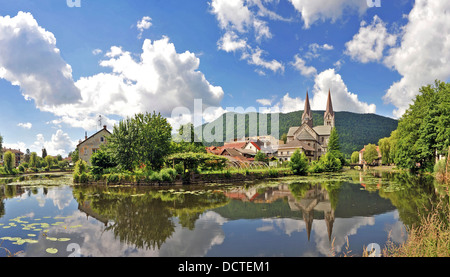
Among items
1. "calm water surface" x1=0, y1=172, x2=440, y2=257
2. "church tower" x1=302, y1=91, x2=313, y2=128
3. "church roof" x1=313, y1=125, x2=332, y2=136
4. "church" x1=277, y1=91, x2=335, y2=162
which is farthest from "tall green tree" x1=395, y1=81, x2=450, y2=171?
"church tower" x1=302, y1=91, x2=313, y2=128

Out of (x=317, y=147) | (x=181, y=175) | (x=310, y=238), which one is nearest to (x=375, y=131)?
(x=317, y=147)

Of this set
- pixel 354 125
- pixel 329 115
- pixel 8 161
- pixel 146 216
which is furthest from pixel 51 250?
pixel 354 125

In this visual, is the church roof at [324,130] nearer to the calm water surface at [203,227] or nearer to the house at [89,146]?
the house at [89,146]

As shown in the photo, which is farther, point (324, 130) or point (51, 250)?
point (324, 130)

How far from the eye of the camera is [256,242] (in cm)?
699

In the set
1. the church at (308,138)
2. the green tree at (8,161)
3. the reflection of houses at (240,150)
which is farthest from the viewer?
the church at (308,138)

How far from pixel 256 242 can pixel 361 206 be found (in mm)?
7914

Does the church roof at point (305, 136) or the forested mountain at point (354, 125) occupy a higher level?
the forested mountain at point (354, 125)

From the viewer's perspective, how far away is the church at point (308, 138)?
6488 centimetres

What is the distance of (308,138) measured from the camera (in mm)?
71875

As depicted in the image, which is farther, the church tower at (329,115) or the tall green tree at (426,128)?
the church tower at (329,115)

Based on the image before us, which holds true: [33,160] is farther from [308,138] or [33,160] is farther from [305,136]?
[308,138]

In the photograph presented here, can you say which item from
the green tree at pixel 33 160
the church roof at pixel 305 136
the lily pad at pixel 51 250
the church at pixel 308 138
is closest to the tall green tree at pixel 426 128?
the church at pixel 308 138
